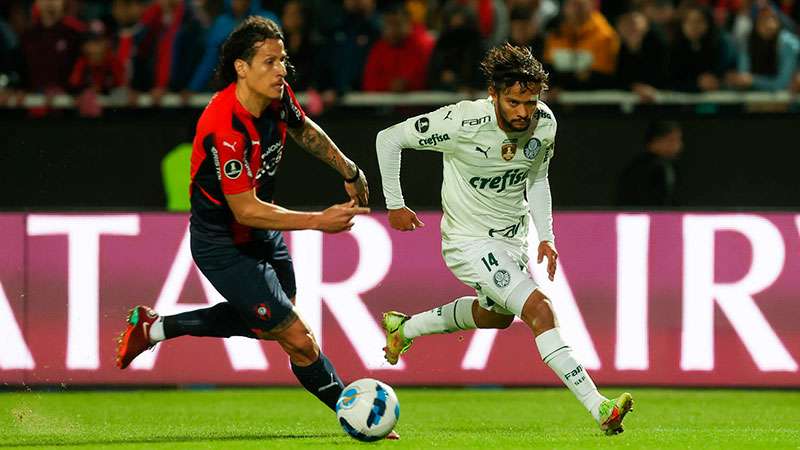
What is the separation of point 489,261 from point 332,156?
1025 mm

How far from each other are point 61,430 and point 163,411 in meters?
1.16

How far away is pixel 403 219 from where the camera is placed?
875cm

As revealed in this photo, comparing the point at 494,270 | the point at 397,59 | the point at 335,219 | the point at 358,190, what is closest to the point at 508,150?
the point at 494,270

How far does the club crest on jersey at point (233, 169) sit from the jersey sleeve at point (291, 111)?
53 centimetres

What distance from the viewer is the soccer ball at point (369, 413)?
7863mm

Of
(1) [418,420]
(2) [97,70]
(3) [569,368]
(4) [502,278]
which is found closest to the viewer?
(3) [569,368]

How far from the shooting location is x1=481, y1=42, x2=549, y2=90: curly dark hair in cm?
827

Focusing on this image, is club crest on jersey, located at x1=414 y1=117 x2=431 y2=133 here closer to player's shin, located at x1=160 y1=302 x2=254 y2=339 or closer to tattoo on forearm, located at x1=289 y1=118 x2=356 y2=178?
tattoo on forearm, located at x1=289 y1=118 x2=356 y2=178

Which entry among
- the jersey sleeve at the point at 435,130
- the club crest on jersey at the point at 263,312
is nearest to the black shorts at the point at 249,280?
the club crest on jersey at the point at 263,312

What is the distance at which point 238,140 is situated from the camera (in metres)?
7.89

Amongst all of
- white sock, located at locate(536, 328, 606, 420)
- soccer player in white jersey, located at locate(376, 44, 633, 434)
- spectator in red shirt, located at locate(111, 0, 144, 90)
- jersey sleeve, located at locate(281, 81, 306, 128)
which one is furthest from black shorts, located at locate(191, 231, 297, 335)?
spectator in red shirt, located at locate(111, 0, 144, 90)

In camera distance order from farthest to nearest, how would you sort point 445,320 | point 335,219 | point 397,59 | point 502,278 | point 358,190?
point 397,59 < point 445,320 < point 502,278 < point 358,190 < point 335,219

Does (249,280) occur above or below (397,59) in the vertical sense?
above

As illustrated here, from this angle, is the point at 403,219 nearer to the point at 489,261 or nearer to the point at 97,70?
the point at 489,261
